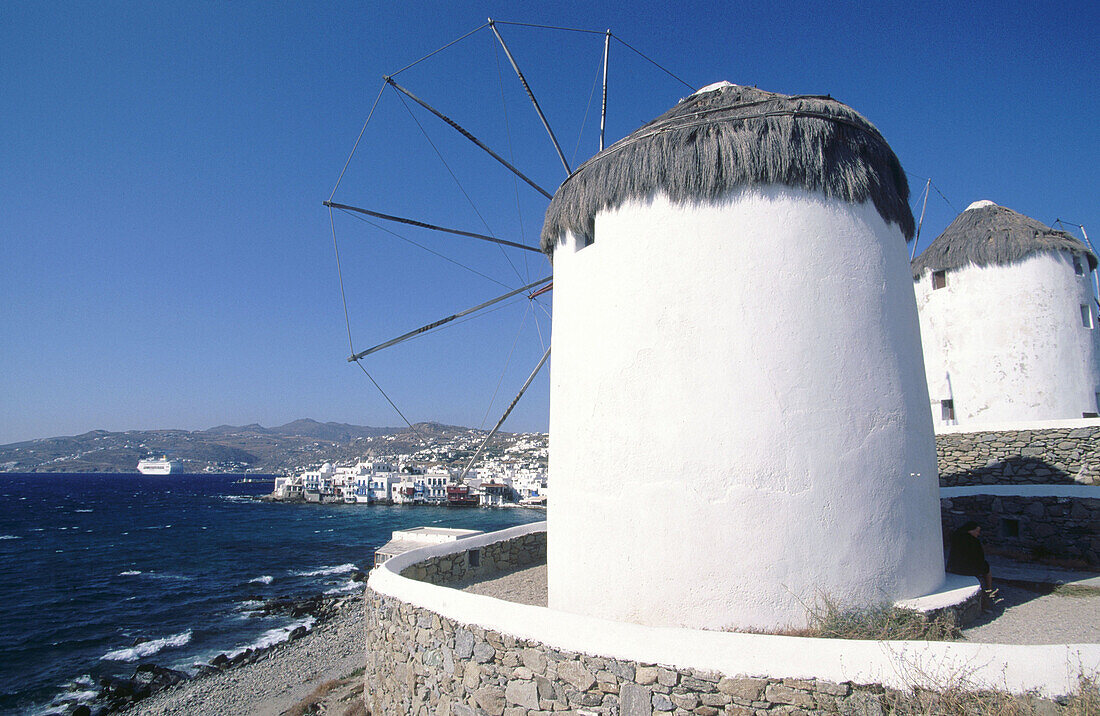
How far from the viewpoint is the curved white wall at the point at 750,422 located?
4176 mm

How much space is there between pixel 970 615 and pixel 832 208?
3.28 meters

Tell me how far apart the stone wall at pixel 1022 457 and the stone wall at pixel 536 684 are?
24.6 feet

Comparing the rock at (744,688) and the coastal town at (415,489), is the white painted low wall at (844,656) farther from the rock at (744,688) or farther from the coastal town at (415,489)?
the coastal town at (415,489)

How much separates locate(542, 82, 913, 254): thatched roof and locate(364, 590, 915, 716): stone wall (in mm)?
3338

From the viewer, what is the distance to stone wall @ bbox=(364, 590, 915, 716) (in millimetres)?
3152

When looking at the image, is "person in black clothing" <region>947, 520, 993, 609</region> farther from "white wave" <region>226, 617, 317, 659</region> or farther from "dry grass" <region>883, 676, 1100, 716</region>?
"white wave" <region>226, 617, 317, 659</region>

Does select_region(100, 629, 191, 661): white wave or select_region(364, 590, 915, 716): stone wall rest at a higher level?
select_region(364, 590, 915, 716): stone wall

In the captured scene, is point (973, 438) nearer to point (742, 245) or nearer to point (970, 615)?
point (970, 615)

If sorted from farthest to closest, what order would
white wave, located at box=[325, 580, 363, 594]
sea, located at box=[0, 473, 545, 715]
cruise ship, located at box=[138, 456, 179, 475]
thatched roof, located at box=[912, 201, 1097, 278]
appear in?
cruise ship, located at box=[138, 456, 179, 475] → white wave, located at box=[325, 580, 363, 594] → sea, located at box=[0, 473, 545, 715] → thatched roof, located at box=[912, 201, 1097, 278]

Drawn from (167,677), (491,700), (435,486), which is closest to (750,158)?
(491,700)

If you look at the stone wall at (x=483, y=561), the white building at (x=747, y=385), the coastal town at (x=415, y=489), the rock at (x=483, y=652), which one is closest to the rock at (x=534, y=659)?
the rock at (x=483, y=652)

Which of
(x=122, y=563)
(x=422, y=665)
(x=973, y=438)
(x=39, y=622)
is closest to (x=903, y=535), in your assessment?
(x=422, y=665)

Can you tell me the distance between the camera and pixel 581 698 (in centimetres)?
364

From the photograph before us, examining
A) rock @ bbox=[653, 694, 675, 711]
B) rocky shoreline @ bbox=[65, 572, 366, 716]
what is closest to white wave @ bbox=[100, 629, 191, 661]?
rocky shoreline @ bbox=[65, 572, 366, 716]
